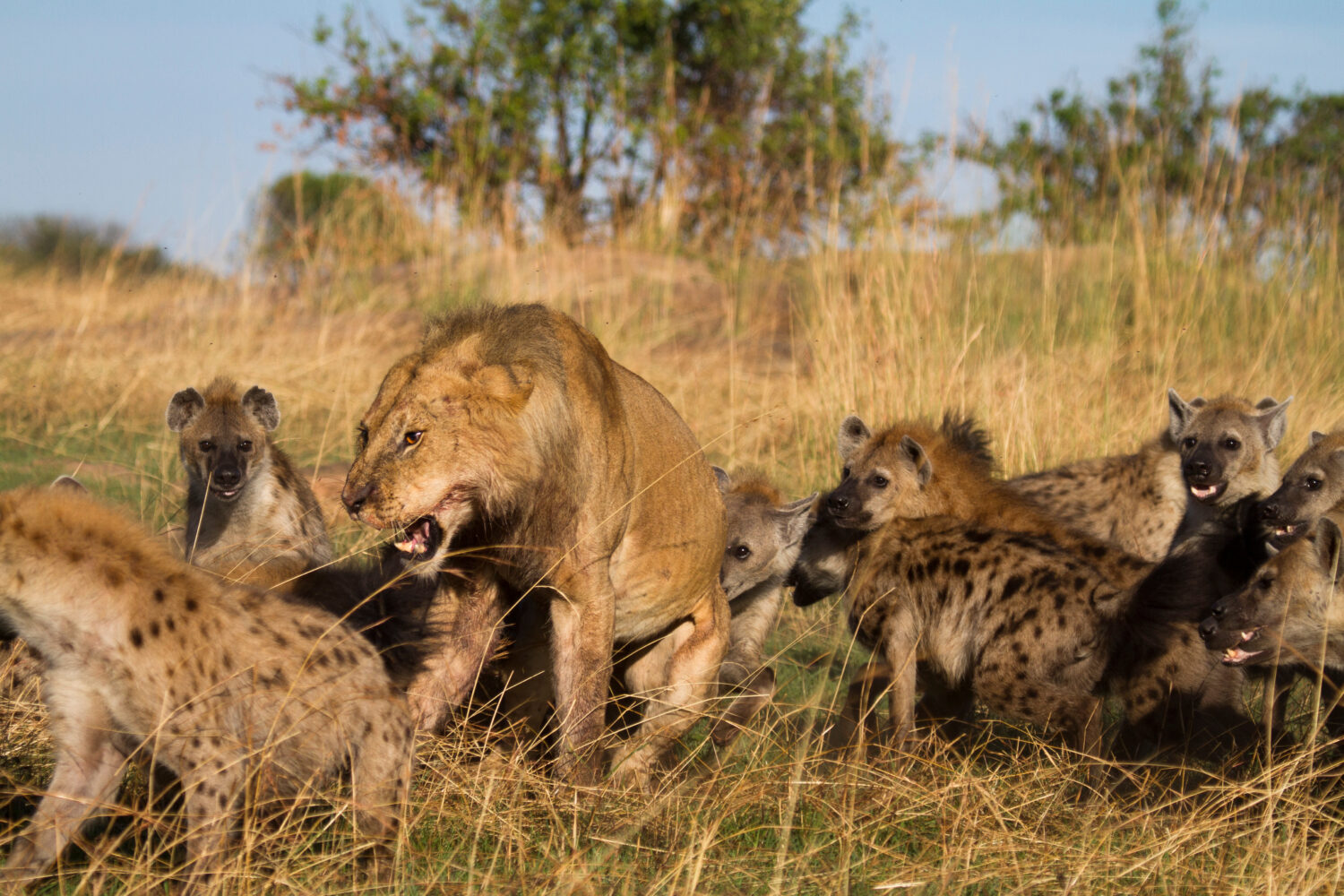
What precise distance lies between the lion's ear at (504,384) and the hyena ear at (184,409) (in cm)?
352

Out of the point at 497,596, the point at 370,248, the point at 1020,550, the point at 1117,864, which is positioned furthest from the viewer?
the point at 370,248

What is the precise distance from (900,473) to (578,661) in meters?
2.46

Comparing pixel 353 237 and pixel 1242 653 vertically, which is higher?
pixel 353 237

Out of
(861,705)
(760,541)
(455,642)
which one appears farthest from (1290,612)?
(455,642)

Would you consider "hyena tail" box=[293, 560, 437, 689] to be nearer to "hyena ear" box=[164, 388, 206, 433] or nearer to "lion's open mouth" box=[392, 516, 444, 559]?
"lion's open mouth" box=[392, 516, 444, 559]

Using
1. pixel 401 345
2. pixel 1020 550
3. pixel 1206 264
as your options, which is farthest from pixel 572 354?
pixel 401 345

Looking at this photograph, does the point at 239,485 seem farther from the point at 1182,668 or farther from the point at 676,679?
the point at 1182,668

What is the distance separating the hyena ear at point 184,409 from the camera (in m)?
6.63

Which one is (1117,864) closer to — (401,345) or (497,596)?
(497,596)

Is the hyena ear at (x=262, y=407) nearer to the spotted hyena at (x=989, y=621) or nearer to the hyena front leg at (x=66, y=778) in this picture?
the spotted hyena at (x=989, y=621)

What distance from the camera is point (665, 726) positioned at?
438 centimetres

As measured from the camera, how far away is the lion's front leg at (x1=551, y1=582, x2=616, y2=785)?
388cm

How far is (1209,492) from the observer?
22.9ft

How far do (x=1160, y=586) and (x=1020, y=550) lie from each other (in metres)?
0.65
